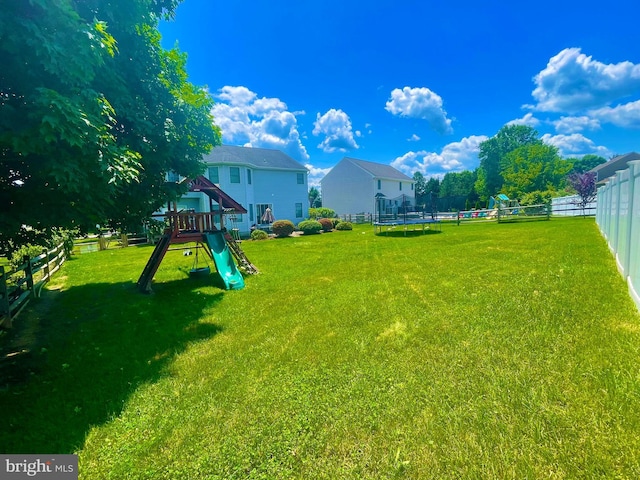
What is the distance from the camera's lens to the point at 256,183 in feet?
87.4

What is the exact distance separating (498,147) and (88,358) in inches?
2682

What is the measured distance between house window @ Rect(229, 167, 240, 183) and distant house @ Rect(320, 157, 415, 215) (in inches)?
698

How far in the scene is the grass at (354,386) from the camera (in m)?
2.26

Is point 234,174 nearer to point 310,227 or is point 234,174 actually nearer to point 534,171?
point 310,227

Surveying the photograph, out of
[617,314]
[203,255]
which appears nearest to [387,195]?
[203,255]

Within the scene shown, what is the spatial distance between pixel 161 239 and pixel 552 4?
17.3 meters

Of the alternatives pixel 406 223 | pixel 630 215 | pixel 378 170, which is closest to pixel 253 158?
pixel 406 223

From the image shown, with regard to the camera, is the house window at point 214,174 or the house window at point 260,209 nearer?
the house window at point 214,174

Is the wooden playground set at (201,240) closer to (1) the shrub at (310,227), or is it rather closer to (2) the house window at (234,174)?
(1) the shrub at (310,227)

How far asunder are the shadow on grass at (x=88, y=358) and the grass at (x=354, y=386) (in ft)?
0.08

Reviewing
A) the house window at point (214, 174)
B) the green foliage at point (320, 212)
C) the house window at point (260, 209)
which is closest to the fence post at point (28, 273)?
the house window at point (214, 174)

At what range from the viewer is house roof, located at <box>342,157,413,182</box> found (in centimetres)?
3819

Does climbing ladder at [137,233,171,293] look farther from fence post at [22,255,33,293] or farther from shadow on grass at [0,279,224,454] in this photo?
fence post at [22,255,33,293]

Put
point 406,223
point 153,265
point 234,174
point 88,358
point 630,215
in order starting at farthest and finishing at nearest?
point 234,174 < point 406,223 < point 153,265 < point 630,215 < point 88,358
